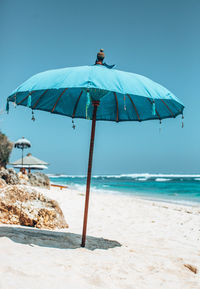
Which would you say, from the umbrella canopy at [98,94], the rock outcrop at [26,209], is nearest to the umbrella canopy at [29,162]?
the rock outcrop at [26,209]

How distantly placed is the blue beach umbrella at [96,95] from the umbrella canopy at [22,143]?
539 inches

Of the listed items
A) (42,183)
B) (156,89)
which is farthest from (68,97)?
(42,183)

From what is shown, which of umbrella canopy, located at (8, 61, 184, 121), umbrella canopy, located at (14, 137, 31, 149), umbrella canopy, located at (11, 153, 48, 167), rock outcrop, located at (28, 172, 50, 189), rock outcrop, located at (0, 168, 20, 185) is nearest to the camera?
umbrella canopy, located at (8, 61, 184, 121)

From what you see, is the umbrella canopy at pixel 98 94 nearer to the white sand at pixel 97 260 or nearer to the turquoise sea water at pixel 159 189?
the white sand at pixel 97 260

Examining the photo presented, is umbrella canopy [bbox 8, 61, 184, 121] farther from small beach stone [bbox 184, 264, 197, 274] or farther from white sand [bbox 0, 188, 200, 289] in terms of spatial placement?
small beach stone [bbox 184, 264, 197, 274]

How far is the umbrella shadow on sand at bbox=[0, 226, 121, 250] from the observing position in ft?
12.3

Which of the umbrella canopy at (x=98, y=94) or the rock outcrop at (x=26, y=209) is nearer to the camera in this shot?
the umbrella canopy at (x=98, y=94)

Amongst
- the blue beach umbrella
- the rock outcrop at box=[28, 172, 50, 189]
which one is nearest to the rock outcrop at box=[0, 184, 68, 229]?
the blue beach umbrella

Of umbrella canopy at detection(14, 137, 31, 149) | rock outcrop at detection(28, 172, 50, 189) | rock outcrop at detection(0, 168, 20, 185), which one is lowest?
rock outcrop at detection(28, 172, 50, 189)

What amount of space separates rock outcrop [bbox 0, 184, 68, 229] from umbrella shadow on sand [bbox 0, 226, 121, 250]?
0.49 metres

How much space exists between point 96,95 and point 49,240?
2456 millimetres

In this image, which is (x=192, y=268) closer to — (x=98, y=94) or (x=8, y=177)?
(x=98, y=94)

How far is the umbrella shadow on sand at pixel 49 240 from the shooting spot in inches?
148

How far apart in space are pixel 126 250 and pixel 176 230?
9.40ft
